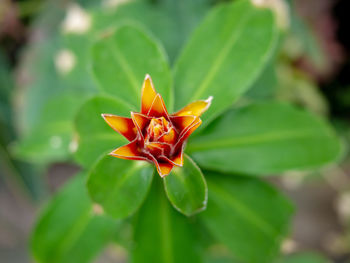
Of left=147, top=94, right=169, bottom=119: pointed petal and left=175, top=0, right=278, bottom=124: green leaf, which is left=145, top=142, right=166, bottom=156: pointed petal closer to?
left=147, top=94, right=169, bottom=119: pointed petal

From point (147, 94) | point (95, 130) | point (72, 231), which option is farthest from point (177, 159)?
point (72, 231)

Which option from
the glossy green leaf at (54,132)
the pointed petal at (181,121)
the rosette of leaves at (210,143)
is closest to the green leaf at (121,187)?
the rosette of leaves at (210,143)

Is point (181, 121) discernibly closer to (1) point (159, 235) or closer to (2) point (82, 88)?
(1) point (159, 235)

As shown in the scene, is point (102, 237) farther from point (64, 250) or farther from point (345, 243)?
point (345, 243)

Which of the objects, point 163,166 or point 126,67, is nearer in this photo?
point 163,166

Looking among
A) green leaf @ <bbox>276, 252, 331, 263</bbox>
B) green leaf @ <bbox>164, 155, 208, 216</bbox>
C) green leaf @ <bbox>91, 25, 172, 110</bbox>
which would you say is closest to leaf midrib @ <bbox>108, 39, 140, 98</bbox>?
green leaf @ <bbox>91, 25, 172, 110</bbox>
